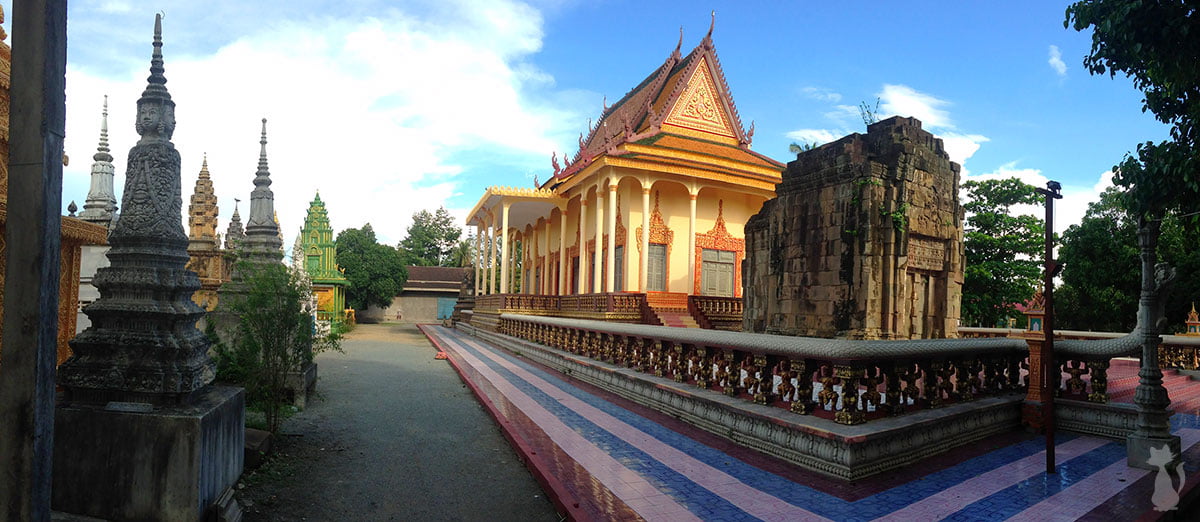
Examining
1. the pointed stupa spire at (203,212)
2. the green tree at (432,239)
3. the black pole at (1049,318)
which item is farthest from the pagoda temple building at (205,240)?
the green tree at (432,239)

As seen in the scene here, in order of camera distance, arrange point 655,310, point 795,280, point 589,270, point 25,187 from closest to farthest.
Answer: point 25,187 < point 795,280 < point 655,310 < point 589,270

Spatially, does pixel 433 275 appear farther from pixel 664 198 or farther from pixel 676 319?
pixel 676 319

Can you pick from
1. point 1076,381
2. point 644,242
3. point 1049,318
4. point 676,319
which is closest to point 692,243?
point 644,242

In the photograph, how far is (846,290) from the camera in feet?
30.5

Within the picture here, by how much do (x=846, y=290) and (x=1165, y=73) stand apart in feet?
15.4

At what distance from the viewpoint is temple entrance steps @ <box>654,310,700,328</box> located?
17297mm

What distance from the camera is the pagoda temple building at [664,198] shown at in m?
20.3

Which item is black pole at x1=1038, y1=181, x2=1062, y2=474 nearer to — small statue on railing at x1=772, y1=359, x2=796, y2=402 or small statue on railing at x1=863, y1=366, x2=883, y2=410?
small statue on railing at x1=863, y1=366, x2=883, y2=410

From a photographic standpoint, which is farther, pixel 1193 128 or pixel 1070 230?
pixel 1070 230

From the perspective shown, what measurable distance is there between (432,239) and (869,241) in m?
55.4

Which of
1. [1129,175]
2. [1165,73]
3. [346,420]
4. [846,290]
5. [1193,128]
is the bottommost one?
[346,420]

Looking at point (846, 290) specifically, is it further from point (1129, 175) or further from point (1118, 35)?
point (1118, 35)

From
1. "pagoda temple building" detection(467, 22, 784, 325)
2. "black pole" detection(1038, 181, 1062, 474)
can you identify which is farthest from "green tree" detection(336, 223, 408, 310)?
"black pole" detection(1038, 181, 1062, 474)

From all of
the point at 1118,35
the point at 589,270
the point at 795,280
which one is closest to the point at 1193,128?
the point at 1118,35
